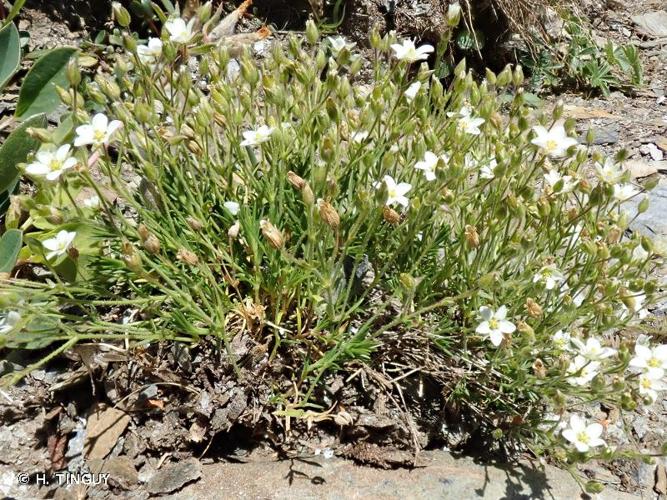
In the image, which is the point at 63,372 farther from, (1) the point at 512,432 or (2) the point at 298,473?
(1) the point at 512,432

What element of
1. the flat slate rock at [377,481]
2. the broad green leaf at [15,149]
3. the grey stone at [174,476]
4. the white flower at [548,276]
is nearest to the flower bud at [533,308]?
the white flower at [548,276]

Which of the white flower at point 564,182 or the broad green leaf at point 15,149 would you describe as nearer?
the white flower at point 564,182

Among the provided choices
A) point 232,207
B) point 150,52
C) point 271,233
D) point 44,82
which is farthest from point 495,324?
point 44,82

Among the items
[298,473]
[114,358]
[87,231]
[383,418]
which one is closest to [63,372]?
[114,358]

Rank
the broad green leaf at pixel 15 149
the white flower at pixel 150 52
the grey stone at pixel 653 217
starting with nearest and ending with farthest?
1. the white flower at pixel 150 52
2. the broad green leaf at pixel 15 149
3. the grey stone at pixel 653 217

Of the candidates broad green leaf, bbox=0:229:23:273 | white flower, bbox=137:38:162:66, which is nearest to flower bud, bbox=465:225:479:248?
white flower, bbox=137:38:162:66

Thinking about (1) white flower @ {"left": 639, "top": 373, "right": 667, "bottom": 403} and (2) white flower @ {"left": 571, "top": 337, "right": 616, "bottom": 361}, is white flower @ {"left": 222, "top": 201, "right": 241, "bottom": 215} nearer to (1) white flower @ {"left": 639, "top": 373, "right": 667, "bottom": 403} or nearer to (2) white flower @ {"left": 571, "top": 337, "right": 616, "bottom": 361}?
(2) white flower @ {"left": 571, "top": 337, "right": 616, "bottom": 361}

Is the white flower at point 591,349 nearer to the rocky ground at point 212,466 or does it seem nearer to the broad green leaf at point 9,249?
the rocky ground at point 212,466
